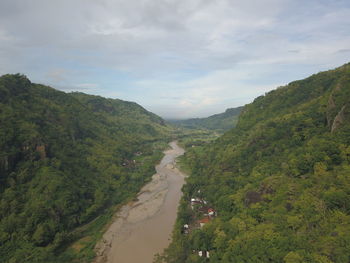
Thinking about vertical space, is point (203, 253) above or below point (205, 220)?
above

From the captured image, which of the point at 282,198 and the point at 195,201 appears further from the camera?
the point at 195,201

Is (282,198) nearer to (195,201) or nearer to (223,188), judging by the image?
(223,188)

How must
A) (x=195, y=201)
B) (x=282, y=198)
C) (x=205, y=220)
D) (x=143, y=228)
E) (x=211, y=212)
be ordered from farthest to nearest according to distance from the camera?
(x=195, y=201) → (x=143, y=228) → (x=211, y=212) → (x=205, y=220) → (x=282, y=198)

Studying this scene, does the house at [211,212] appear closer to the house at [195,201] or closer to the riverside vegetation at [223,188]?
the riverside vegetation at [223,188]

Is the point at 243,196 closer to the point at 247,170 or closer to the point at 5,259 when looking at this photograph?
the point at 247,170

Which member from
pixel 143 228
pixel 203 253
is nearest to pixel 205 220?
pixel 203 253

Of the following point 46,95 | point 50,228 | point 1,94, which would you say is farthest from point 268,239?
point 46,95

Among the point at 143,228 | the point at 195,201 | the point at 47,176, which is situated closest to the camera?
the point at 143,228

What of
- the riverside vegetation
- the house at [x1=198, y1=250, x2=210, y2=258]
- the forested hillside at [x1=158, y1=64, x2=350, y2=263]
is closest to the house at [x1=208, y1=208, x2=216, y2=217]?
the riverside vegetation

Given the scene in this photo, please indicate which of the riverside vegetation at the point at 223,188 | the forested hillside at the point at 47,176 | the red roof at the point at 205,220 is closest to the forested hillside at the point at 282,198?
the riverside vegetation at the point at 223,188
